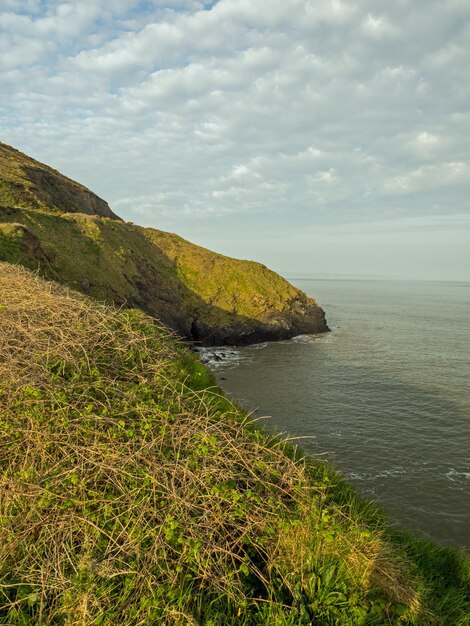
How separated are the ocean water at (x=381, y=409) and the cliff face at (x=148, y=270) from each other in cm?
662

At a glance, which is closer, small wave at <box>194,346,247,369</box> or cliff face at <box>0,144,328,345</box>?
cliff face at <box>0,144,328,345</box>

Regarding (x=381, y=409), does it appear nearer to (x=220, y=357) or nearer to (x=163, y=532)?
(x=220, y=357)

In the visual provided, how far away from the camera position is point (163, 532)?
5.16 metres

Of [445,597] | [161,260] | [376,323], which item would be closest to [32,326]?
[445,597]

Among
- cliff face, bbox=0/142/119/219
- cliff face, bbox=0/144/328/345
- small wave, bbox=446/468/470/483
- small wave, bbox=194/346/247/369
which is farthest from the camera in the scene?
cliff face, bbox=0/142/119/219

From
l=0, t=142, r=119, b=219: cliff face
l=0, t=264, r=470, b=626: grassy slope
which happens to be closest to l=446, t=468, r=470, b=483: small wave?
l=0, t=264, r=470, b=626: grassy slope

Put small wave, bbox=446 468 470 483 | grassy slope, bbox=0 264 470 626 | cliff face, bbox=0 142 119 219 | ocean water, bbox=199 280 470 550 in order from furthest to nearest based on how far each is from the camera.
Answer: cliff face, bbox=0 142 119 219, small wave, bbox=446 468 470 483, ocean water, bbox=199 280 470 550, grassy slope, bbox=0 264 470 626

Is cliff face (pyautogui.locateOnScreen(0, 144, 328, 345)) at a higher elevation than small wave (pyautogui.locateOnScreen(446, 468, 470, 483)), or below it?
higher

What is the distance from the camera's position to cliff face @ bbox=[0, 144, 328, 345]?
3981cm

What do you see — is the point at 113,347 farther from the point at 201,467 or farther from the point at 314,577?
the point at 314,577

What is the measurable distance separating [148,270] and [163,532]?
54.8 metres

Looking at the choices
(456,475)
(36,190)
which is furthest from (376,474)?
(36,190)

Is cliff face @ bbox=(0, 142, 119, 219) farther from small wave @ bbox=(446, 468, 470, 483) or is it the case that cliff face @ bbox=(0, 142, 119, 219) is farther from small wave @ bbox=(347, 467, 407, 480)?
small wave @ bbox=(446, 468, 470, 483)

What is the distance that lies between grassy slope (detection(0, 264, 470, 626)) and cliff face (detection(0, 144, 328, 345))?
2668 centimetres
